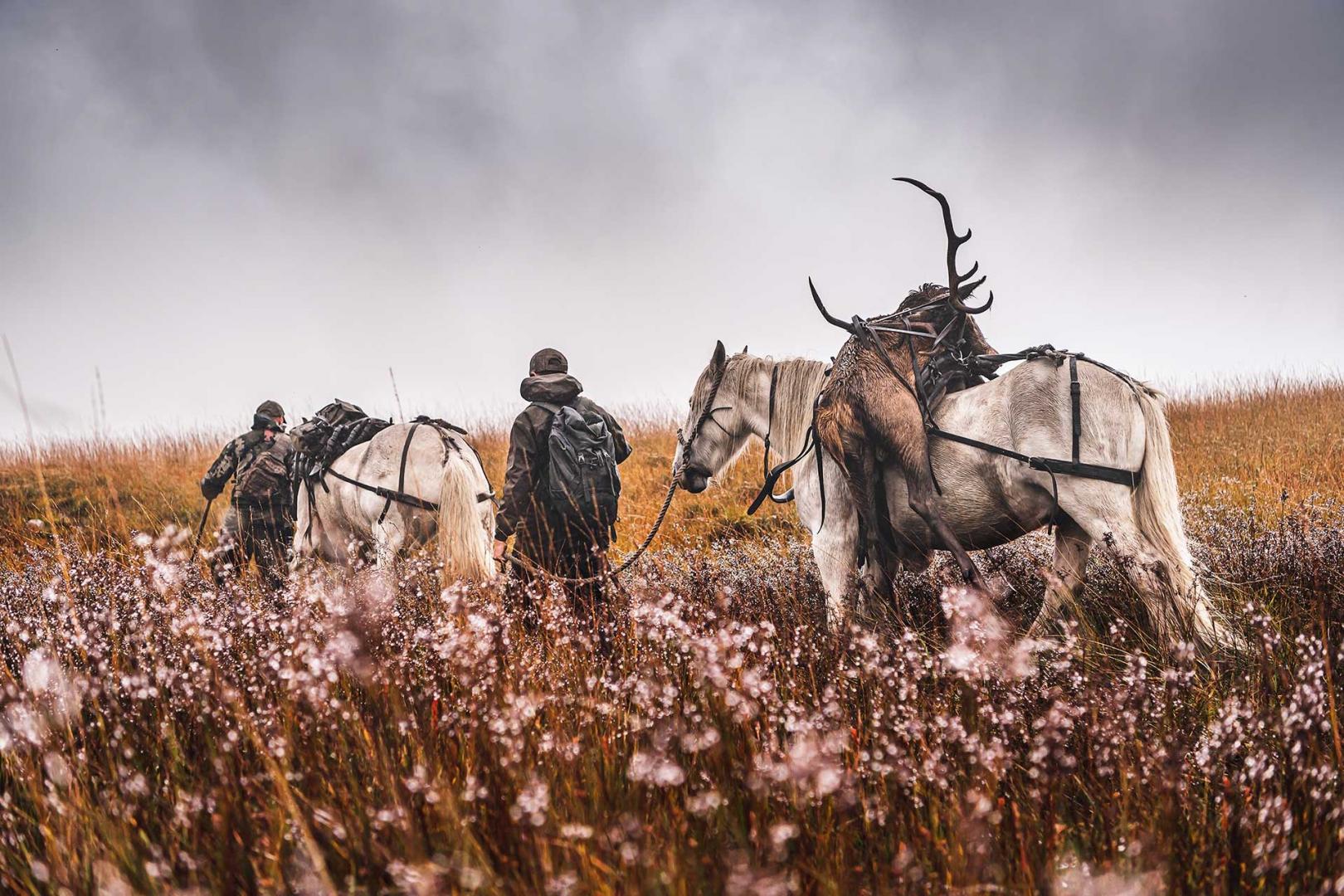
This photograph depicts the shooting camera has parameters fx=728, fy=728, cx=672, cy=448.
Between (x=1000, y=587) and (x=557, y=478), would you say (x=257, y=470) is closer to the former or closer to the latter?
(x=557, y=478)

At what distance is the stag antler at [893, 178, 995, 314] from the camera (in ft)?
12.5

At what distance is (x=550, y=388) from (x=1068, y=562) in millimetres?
3591

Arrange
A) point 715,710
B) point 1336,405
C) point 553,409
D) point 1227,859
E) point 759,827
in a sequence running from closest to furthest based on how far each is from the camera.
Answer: point 1227,859
point 759,827
point 715,710
point 553,409
point 1336,405

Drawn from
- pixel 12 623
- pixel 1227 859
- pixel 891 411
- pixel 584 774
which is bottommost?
pixel 1227 859

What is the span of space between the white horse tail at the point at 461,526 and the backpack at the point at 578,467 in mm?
1050

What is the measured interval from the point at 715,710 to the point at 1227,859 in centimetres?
124

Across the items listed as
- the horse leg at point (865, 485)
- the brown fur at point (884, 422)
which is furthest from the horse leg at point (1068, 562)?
the horse leg at point (865, 485)

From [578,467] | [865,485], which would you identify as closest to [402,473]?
[578,467]

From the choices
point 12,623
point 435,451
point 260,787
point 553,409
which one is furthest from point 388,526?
point 260,787

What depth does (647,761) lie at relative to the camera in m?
1.63

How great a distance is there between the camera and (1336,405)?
43.2ft

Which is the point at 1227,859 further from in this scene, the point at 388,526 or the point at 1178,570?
the point at 388,526

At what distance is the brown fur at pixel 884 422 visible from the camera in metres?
4.10

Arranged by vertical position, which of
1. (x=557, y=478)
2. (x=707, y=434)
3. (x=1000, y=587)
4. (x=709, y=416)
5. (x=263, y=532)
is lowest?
(x=1000, y=587)
